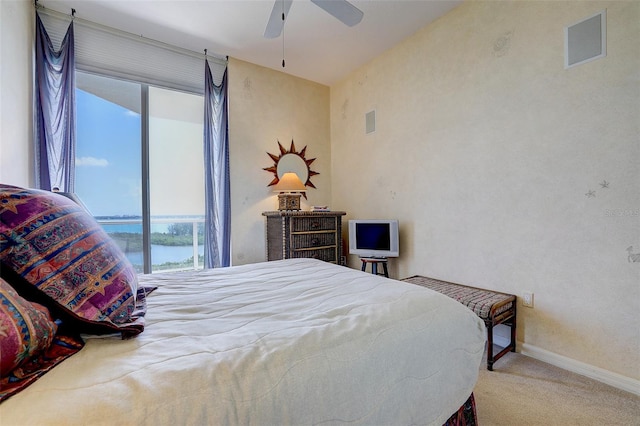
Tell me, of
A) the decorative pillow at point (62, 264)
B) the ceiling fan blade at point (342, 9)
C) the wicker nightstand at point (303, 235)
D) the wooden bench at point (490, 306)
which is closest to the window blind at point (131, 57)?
the wicker nightstand at point (303, 235)

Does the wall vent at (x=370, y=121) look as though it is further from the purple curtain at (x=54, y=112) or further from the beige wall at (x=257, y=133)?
the purple curtain at (x=54, y=112)

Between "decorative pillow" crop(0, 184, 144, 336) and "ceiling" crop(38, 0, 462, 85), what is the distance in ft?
7.31

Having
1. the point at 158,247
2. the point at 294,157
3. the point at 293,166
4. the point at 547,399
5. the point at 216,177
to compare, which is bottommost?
the point at 547,399

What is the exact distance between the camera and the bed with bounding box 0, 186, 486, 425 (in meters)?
0.57

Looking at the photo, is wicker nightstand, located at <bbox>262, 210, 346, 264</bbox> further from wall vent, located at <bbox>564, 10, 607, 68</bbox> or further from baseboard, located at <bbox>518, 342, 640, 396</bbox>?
wall vent, located at <bbox>564, 10, 607, 68</bbox>

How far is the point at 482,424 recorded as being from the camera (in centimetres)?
137

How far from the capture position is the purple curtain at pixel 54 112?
2.18 meters

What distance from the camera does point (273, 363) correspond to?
70cm

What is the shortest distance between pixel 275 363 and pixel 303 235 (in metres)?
2.25

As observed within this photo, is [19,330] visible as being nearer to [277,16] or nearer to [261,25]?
[277,16]

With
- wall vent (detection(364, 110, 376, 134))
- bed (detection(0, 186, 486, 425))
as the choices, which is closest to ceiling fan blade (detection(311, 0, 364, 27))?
wall vent (detection(364, 110, 376, 134))

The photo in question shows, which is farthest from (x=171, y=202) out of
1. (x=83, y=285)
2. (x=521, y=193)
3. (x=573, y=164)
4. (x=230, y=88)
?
(x=573, y=164)

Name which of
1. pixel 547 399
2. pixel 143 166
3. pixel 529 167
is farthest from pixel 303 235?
pixel 547 399

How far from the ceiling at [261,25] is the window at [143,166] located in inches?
20.9
